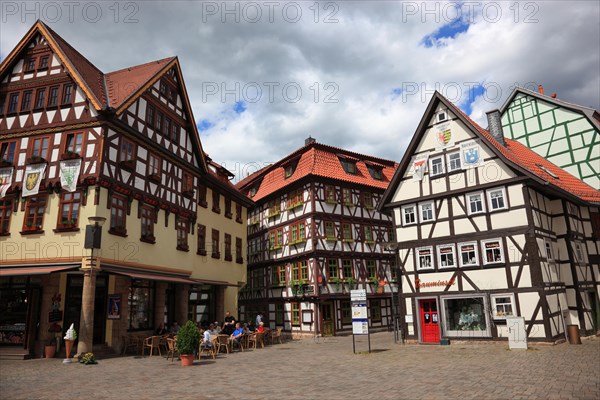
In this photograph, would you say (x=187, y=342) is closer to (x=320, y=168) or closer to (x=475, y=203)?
(x=475, y=203)

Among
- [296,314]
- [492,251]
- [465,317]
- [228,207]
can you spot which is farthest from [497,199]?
[228,207]

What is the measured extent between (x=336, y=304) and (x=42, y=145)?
2137 centimetres

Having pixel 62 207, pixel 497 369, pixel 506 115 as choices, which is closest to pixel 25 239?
pixel 62 207

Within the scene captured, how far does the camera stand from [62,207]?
62.5 feet

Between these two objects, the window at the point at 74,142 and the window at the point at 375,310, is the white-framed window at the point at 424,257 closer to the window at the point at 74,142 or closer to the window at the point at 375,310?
the window at the point at 375,310

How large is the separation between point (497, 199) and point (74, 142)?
20146mm

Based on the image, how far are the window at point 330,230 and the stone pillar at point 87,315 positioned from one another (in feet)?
59.0

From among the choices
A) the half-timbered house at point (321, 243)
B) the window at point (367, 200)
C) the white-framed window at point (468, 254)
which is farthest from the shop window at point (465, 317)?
the window at point (367, 200)

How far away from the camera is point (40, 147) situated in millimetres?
20250

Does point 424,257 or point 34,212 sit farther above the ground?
point 34,212

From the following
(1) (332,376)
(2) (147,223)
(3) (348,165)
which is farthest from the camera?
(3) (348,165)

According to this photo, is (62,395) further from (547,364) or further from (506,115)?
(506,115)

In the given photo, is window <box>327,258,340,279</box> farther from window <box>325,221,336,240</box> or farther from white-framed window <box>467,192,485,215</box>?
white-framed window <box>467,192,485,215</box>

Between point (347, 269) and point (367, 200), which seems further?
point (367, 200)
